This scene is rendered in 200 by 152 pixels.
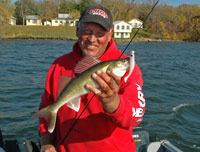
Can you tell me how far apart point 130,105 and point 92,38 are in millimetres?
1069

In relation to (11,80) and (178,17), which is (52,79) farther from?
(178,17)

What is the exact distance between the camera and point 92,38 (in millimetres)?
2834

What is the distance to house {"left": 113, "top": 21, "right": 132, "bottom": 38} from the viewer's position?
6475 cm

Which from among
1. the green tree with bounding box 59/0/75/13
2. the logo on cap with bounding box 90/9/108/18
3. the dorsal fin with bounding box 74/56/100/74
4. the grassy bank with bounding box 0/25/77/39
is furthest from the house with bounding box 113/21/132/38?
the dorsal fin with bounding box 74/56/100/74

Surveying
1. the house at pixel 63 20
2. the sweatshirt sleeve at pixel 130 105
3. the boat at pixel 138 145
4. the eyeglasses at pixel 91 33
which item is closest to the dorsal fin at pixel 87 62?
the sweatshirt sleeve at pixel 130 105

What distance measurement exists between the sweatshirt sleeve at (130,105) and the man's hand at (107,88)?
0.13m

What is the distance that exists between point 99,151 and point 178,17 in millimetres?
88219

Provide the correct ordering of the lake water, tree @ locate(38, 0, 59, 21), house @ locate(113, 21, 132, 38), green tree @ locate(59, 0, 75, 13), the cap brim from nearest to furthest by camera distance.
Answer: the cap brim → the lake water → house @ locate(113, 21, 132, 38) → tree @ locate(38, 0, 59, 21) → green tree @ locate(59, 0, 75, 13)

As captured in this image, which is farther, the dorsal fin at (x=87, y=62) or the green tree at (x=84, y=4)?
the green tree at (x=84, y=4)

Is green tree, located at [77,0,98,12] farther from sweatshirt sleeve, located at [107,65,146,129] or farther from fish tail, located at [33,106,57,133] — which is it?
fish tail, located at [33,106,57,133]

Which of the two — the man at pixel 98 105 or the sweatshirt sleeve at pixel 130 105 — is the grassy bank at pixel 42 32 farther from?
the sweatshirt sleeve at pixel 130 105

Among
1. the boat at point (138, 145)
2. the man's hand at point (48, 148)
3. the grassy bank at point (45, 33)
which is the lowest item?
the boat at point (138, 145)

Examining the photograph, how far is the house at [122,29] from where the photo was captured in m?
64.8

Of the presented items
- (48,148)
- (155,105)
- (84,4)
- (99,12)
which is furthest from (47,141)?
(84,4)
